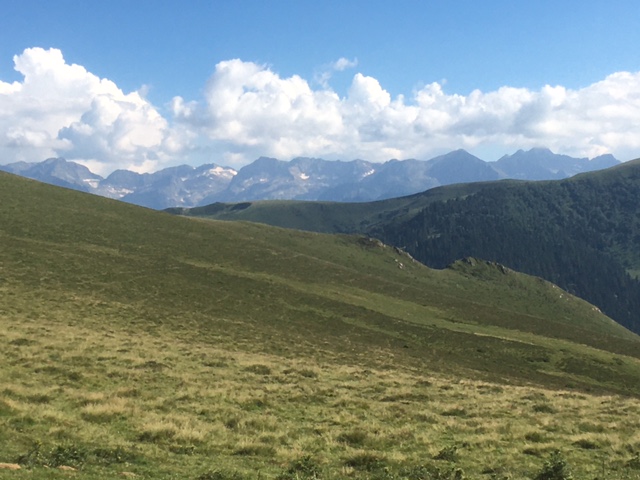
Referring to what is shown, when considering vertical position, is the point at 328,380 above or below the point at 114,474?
below

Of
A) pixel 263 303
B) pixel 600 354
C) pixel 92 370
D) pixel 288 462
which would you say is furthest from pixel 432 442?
pixel 600 354

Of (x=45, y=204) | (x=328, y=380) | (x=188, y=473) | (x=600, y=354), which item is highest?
(x=45, y=204)

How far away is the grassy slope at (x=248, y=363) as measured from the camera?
1630 centimetres

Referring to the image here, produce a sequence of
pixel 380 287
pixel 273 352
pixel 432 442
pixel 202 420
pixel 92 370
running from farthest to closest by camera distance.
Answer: pixel 380 287 < pixel 273 352 < pixel 92 370 < pixel 202 420 < pixel 432 442

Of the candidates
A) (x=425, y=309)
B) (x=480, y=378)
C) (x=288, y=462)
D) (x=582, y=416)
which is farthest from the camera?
(x=425, y=309)

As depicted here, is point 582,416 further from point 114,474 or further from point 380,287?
point 380,287

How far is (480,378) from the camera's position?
46406mm

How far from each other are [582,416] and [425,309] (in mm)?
59719

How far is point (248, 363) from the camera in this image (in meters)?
34.0

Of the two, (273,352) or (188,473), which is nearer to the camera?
(188,473)

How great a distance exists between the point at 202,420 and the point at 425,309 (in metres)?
69.4

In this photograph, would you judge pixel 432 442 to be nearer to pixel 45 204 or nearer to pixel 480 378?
pixel 480 378

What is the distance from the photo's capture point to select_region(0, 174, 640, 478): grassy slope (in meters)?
16.3

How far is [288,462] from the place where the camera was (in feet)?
48.8
